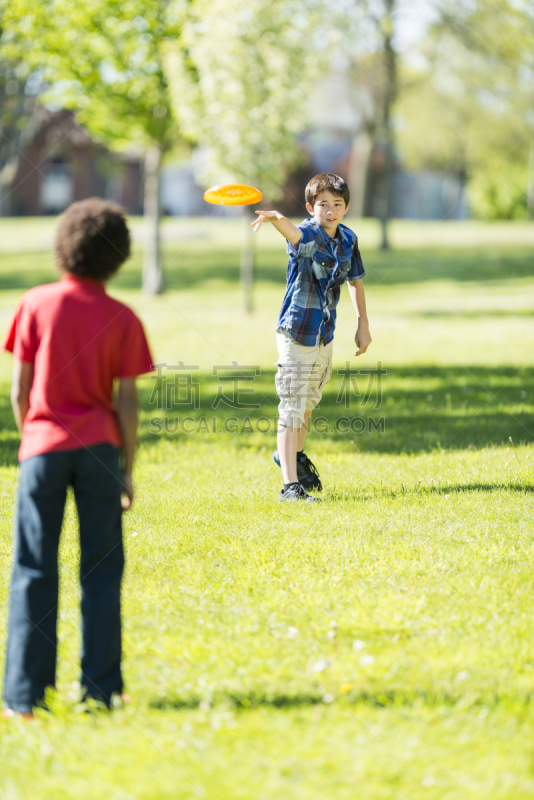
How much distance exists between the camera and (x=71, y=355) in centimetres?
274

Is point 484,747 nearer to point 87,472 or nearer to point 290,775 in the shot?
point 290,775

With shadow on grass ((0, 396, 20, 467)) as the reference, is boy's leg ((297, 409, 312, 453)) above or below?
above

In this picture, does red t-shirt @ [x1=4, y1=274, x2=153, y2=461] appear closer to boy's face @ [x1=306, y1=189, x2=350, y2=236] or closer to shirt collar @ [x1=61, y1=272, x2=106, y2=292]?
shirt collar @ [x1=61, y1=272, x2=106, y2=292]

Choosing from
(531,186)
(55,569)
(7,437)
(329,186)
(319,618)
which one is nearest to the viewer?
(55,569)

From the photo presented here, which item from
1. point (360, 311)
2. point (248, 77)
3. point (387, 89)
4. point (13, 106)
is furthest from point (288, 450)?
point (13, 106)

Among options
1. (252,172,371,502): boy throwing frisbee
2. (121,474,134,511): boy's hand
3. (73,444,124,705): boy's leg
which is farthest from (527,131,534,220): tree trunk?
(73,444,124,705): boy's leg

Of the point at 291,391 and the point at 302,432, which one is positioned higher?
the point at 291,391

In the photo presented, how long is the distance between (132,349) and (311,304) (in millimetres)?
2295

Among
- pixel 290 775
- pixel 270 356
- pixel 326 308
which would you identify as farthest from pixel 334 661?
pixel 270 356

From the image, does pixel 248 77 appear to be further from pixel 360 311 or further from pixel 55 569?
pixel 55 569

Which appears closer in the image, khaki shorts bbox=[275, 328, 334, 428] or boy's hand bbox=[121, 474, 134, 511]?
boy's hand bbox=[121, 474, 134, 511]

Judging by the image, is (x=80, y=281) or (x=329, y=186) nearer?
(x=80, y=281)

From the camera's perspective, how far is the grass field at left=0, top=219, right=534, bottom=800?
101 inches

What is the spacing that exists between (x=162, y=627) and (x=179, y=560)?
77 centimetres
